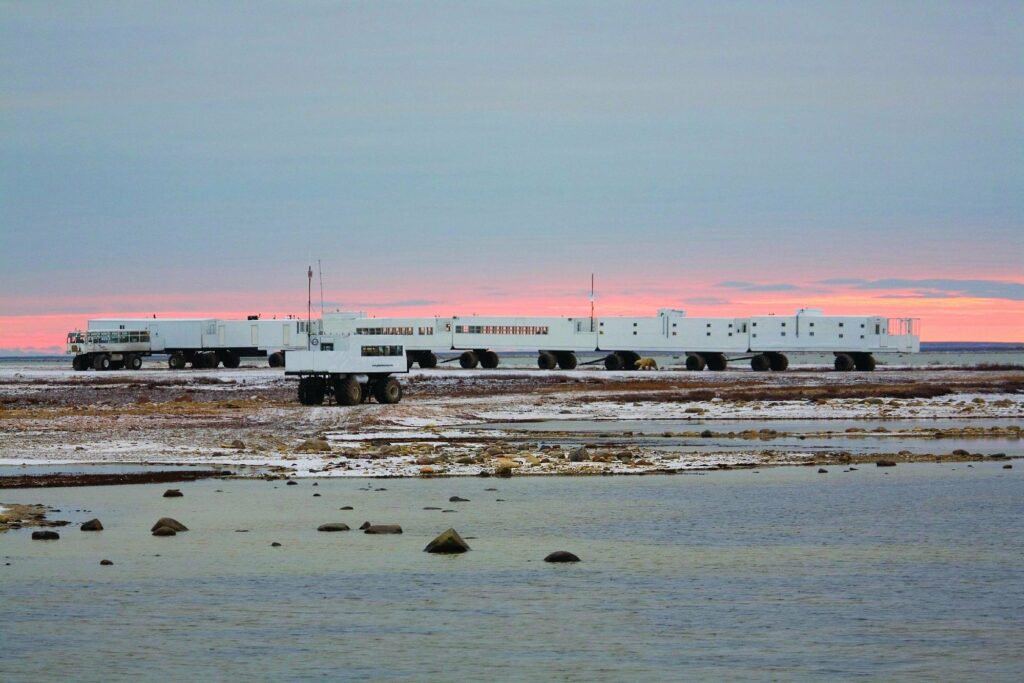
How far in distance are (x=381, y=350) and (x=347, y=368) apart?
1.77m

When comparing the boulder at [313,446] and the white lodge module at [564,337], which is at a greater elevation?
the white lodge module at [564,337]

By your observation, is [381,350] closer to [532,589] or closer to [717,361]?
[532,589]

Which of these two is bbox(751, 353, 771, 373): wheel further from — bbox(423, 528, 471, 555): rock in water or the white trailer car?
bbox(423, 528, 471, 555): rock in water

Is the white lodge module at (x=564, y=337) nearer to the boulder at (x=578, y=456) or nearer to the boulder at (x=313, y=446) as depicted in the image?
the boulder at (x=313, y=446)

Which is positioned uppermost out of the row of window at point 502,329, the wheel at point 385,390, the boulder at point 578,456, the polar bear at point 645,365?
the row of window at point 502,329

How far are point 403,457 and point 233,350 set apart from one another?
7433 cm

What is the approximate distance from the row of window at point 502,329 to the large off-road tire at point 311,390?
49.0 metres

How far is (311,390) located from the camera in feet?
186

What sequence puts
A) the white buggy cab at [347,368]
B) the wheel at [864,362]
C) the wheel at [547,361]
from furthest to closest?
the wheel at [547,361] → the wheel at [864,362] → the white buggy cab at [347,368]

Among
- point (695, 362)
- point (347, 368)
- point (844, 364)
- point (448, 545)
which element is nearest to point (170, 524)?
point (448, 545)

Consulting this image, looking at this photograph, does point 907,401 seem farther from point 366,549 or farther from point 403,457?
point 366,549

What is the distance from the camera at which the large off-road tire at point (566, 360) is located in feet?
344

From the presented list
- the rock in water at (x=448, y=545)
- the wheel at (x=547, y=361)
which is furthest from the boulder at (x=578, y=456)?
the wheel at (x=547, y=361)

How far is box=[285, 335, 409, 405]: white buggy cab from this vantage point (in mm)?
55188
